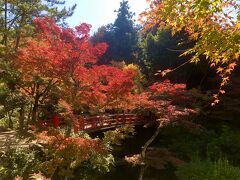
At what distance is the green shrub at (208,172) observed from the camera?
501 inches

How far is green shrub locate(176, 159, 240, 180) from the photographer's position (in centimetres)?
1273

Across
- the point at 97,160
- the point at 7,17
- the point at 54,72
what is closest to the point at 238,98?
the point at 97,160

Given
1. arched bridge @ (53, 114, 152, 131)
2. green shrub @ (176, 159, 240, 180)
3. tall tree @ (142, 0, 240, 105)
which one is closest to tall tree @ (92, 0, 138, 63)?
arched bridge @ (53, 114, 152, 131)

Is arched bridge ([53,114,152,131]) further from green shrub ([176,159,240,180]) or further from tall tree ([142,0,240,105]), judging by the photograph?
tall tree ([142,0,240,105])

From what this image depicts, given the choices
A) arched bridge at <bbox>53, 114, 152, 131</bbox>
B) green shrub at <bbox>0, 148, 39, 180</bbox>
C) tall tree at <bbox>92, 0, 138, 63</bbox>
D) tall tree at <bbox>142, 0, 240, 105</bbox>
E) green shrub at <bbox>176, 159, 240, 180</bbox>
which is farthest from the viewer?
tall tree at <bbox>92, 0, 138, 63</bbox>

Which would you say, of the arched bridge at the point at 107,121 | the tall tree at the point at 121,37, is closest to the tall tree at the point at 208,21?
the arched bridge at the point at 107,121

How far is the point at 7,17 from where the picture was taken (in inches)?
772

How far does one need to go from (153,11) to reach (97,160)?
9.05m

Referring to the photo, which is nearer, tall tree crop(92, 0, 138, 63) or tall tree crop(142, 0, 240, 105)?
tall tree crop(142, 0, 240, 105)

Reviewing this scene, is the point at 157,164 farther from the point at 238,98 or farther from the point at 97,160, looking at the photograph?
the point at 238,98

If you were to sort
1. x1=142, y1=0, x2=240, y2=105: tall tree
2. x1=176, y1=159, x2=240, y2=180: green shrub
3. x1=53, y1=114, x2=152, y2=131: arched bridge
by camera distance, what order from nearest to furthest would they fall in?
x1=142, y1=0, x2=240, y2=105: tall tree < x1=176, y1=159, x2=240, y2=180: green shrub < x1=53, y1=114, x2=152, y2=131: arched bridge

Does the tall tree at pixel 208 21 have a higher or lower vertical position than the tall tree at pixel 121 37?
lower

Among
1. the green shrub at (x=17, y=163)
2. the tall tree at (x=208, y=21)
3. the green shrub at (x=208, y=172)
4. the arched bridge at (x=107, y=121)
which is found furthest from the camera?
the arched bridge at (x=107, y=121)

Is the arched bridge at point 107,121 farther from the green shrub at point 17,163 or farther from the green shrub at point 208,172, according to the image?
the green shrub at point 208,172
